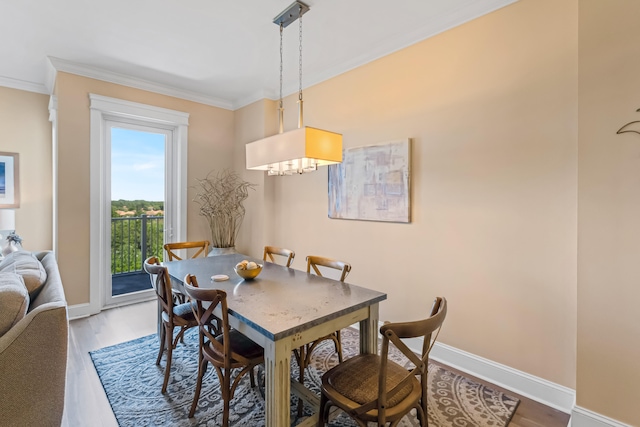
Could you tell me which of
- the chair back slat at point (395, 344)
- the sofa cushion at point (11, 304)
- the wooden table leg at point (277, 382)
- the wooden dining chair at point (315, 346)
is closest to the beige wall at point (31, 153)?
the sofa cushion at point (11, 304)

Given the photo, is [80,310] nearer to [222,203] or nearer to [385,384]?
[222,203]

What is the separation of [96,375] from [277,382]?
1.85 meters

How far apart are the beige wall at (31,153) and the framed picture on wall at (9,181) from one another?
0.16 ft

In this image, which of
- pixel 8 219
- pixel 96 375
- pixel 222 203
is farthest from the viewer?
pixel 222 203

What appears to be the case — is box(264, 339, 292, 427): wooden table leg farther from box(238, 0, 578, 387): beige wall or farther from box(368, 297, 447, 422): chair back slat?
box(238, 0, 578, 387): beige wall

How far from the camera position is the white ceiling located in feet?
7.76

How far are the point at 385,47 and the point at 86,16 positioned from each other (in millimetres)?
2580

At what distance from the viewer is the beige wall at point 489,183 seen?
78.1 inches

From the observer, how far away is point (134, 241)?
4145 mm

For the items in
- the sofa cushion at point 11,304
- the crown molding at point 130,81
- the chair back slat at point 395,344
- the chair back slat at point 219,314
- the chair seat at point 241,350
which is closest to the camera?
the chair back slat at point 395,344

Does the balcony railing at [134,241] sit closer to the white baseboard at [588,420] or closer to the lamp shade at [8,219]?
the lamp shade at [8,219]

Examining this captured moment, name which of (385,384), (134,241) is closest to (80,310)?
(134,241)

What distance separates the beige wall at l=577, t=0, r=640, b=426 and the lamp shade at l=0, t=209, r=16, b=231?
569 cm

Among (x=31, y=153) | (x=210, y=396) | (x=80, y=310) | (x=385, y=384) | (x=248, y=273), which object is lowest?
(x=210, y=396)
